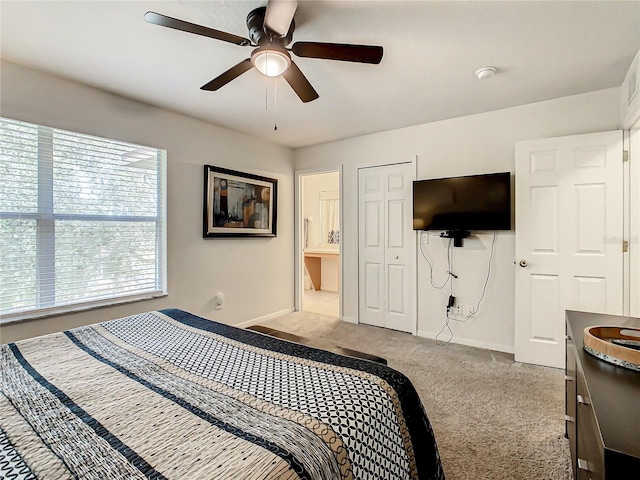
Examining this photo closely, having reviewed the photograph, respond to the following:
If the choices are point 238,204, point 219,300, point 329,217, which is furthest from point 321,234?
point 219,300

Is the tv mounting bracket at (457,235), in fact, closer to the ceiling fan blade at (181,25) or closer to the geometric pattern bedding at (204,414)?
the geometric pattern bedding at (204,414)

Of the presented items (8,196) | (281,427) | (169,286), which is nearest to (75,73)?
(8,196)

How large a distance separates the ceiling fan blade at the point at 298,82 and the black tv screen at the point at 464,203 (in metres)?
1.85

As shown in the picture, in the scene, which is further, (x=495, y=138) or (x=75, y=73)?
(x=495, y=138)

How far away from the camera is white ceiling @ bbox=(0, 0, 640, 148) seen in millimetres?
1742

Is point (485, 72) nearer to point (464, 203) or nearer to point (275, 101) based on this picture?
point (464, 203)

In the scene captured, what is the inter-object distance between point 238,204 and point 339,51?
99.9 inches

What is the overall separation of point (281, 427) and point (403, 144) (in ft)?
11.5

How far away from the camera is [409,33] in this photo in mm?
1942

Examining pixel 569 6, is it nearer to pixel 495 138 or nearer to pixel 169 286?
pixel 495 138

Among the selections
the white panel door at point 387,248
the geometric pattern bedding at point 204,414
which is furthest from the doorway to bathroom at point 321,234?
the geometric pattern bedding at point 204,414

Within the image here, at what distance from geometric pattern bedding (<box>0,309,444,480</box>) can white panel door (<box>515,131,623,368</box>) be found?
2183mm

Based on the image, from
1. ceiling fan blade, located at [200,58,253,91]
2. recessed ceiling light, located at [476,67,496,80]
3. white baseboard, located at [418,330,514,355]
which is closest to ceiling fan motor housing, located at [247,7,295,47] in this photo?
ceiling fan blade, located at [200,58,253,91]

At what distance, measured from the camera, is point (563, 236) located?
2.77 meters
